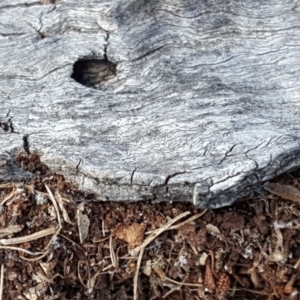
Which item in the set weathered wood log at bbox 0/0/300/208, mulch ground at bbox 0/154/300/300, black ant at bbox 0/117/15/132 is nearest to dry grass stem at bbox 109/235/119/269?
mulch ground at bbox 0/154/300/300

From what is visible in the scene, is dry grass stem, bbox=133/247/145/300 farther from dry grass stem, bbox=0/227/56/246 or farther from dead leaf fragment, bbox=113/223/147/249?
dry grass stem, bbox=0/227/56/246

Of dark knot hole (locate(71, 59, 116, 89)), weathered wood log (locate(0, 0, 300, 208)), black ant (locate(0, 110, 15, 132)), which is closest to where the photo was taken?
weathered wood log (locate(0, 0, 300, 208))

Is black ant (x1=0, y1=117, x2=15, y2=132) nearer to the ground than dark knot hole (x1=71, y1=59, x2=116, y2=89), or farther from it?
nearer to the ground

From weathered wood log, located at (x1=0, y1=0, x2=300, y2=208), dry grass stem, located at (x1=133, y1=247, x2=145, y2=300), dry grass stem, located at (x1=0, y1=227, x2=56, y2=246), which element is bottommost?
dry grass stem, located at (x1=133, y1=247, x2=145, y2=300)

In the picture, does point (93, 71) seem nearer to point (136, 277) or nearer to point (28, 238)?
point (28, 238)

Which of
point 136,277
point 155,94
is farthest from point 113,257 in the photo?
point 155,94
